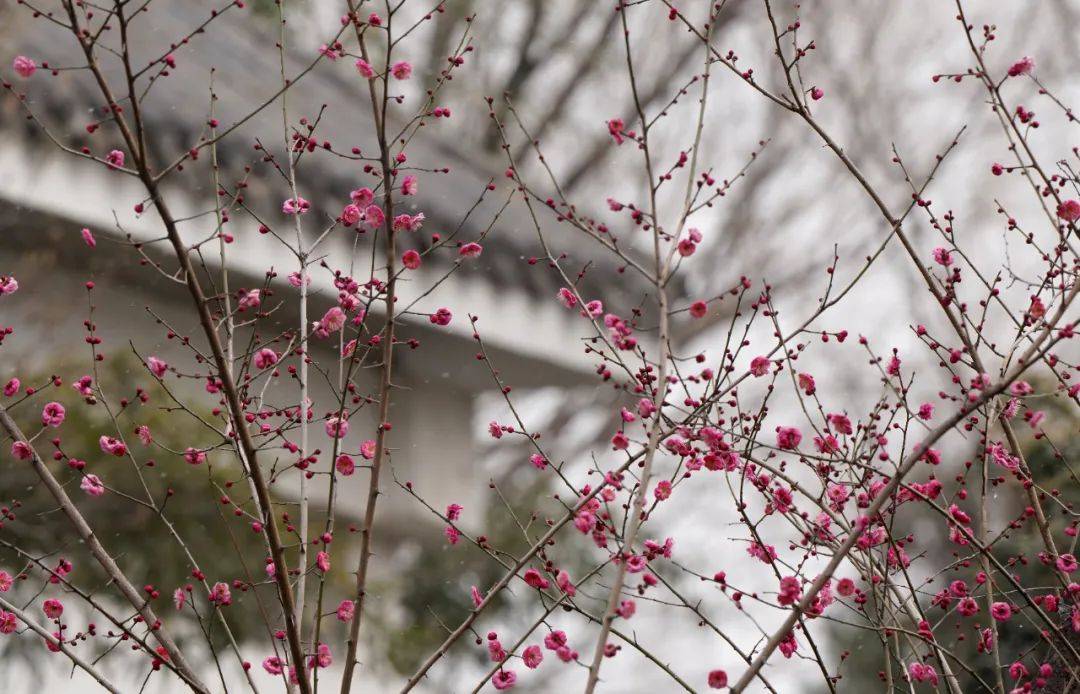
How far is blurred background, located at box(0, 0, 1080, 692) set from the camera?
337 cm

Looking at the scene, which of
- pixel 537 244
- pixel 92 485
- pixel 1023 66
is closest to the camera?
pixel 92 485

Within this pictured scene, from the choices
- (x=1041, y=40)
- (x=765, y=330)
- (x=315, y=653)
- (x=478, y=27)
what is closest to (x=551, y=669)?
(x=765, y=330)

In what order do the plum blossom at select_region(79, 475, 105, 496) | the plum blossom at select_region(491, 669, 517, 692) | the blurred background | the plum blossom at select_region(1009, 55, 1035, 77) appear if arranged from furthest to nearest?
the blurred background, the plum blossom at select_region(1009, 55, 1035, 77), the plum blossom at select_region(491, 669, 517, 692), the plum blossom at select_region(79, 475, 105, 496)

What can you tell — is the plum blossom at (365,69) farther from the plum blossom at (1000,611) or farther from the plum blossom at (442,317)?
the plum blossom at (1000,611)

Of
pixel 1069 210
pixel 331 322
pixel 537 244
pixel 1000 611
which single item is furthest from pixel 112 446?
pixel 537 244

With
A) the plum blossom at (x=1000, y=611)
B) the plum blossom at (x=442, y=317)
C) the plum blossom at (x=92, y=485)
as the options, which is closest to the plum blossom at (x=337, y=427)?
the plum blossom at (x=442, y=317)

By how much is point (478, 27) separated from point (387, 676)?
243 inches

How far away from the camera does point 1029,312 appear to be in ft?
5.89

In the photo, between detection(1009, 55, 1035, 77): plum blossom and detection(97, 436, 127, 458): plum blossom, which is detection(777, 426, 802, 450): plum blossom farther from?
detection(97, 436, 127, 458): plum blossom

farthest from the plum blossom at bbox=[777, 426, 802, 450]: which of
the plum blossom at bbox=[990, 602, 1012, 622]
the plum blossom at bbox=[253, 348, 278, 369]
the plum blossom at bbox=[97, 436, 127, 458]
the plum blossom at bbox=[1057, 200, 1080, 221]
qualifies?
the plum blossom at bbox=[97, 436, 127, 458]

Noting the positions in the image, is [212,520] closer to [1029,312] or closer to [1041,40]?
[1029,312]

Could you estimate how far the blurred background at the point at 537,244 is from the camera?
3.37 meters

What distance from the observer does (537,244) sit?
4.65 m

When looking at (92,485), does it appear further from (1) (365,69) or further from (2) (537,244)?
(2) (537,244)
